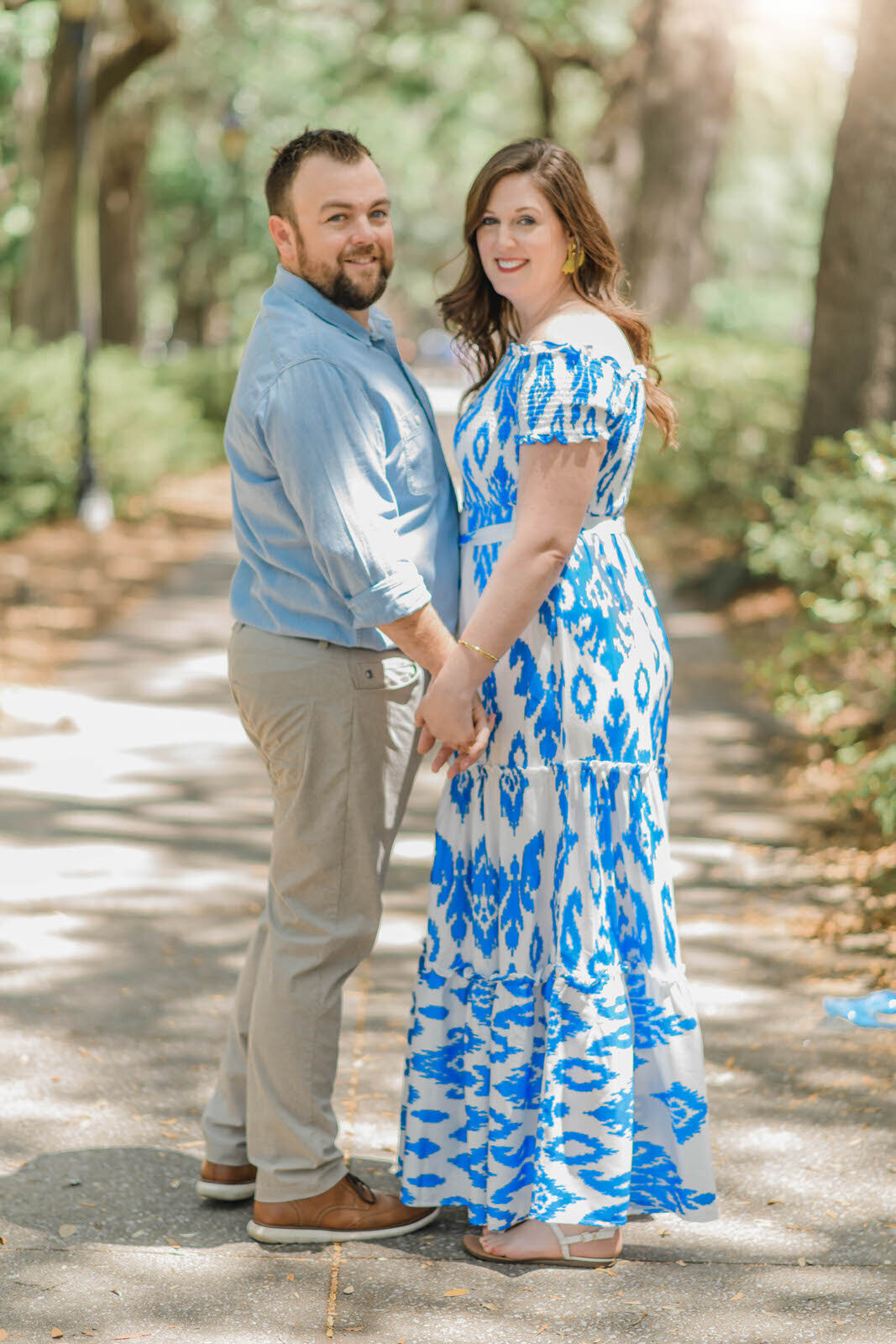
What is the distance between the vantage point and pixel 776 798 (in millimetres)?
6605

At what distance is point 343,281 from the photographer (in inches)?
117

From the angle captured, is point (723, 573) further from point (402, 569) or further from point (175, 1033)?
point (402, 569)

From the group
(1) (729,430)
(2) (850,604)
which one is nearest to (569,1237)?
(2) (850,604)

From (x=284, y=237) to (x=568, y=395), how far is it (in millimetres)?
658

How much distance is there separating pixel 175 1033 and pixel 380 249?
2.28m

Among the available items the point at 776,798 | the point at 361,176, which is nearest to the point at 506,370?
the point at 361,176

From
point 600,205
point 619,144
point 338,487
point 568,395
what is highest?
point 619,144

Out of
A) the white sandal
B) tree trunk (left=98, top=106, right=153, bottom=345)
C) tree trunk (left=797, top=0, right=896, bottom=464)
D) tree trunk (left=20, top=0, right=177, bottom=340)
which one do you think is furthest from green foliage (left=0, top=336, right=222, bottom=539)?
the white sandal

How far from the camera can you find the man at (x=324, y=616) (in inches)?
113

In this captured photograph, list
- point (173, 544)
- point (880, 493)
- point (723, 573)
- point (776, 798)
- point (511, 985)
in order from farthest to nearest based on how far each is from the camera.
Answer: point (173, 544)
point (723, 573)
point (776, 798)
point (880, 493)
point (511, 985)

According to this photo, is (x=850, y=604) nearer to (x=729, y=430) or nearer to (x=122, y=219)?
(x=729, y=430)

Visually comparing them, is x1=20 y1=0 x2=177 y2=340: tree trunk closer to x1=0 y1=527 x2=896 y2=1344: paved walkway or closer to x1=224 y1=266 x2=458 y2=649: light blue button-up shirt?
x1=0 y1=527 x2=896 y2=1344: paved walkway

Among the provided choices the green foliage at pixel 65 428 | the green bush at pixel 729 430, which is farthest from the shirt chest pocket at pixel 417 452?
the green foliage at pixel 65 428

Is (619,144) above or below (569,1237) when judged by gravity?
above
